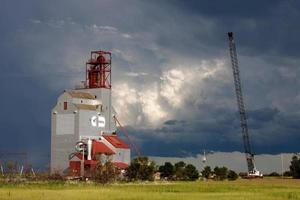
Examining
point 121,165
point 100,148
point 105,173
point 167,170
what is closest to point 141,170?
point 121,165

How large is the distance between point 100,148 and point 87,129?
20.5 feet

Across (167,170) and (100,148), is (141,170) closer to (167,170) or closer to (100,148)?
(100,148)

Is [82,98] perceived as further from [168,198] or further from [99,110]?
[168,198]

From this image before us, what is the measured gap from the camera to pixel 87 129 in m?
169

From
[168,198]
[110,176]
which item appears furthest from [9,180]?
[168,198]

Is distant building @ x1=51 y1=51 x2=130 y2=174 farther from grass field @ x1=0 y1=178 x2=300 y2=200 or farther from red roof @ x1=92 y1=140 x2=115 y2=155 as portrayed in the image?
grass field @ x1=0 y1=178 x2=300 y2=200

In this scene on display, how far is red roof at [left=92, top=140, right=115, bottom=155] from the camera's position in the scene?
548 feet

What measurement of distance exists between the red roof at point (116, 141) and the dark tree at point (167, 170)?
2273cm

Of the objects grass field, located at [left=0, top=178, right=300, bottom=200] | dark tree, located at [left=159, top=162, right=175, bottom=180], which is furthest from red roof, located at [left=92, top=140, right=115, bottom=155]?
grass field, located at [left=0, top=178, right=300, bottom=200]

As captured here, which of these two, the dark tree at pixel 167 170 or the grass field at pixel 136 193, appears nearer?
the grass field at pixel 136 193

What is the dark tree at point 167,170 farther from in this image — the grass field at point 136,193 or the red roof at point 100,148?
the grass field at point 136,193

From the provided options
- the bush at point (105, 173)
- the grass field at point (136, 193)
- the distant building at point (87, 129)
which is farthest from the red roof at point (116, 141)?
the grass field at point (136, 193)

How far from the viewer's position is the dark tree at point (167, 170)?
646 ft

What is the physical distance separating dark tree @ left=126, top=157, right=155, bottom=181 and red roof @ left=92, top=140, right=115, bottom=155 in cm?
713
